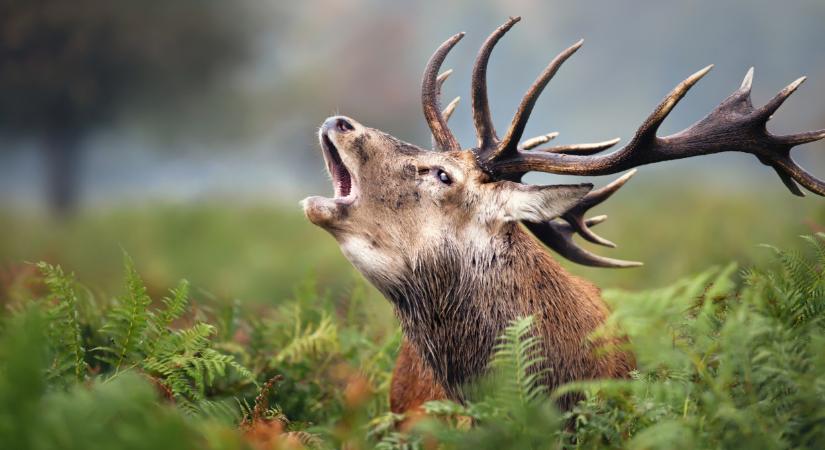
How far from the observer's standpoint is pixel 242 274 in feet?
31.0

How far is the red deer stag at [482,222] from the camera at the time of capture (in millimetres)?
3023

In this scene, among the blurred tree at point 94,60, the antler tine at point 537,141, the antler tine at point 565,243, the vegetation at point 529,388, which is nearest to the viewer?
the vegetation at point 529,388

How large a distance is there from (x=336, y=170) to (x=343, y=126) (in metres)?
0.22

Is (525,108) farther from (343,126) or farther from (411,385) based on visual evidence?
(411,385)

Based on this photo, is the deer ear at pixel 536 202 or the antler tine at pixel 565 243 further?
the antler tine at pixel 565 243

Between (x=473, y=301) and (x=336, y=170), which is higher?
(x=336, y=170)

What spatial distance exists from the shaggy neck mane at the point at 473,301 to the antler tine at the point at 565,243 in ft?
1.32

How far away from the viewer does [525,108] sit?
3234mm

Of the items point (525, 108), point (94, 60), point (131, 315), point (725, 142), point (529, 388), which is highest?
point (94, 60)

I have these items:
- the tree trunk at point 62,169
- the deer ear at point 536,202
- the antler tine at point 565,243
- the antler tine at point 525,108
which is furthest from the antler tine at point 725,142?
the tree trunk at point 62,169

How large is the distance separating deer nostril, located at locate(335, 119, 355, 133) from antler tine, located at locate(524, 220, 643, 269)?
100 centimetres

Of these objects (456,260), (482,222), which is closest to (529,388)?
(456,260)

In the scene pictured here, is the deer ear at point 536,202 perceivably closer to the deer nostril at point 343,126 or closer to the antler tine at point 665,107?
the antler tine at point 665,107

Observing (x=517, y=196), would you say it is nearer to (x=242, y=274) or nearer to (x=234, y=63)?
(x=242, y=274)
